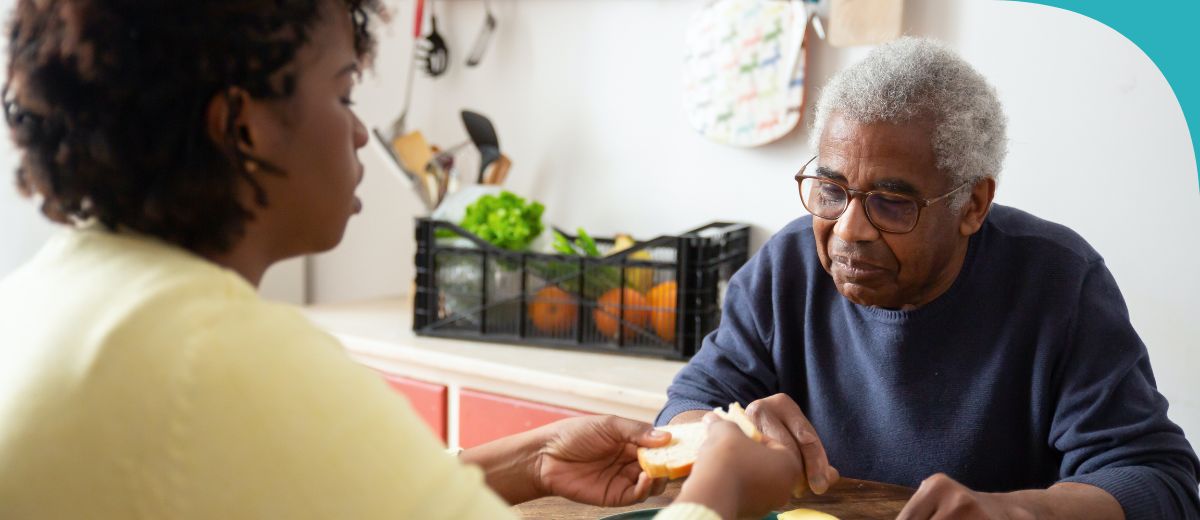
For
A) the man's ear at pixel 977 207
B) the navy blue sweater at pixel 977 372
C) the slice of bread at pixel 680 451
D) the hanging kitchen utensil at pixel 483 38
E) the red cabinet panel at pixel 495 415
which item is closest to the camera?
the slice of bread at pixel 680 451

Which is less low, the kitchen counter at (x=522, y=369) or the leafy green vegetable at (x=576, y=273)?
the leafy green vegetable at (x=576, y=273)

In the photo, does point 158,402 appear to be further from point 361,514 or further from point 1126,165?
point 1126,165

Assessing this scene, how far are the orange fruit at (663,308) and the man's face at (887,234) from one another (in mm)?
681

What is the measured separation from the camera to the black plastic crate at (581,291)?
87.5 inches

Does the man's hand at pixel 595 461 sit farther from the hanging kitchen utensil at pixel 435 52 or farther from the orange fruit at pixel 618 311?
the hanging kitchen utensil at pixel 435 52

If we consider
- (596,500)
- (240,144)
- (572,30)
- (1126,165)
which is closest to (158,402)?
(240,144)

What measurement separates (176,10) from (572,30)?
6.69ft

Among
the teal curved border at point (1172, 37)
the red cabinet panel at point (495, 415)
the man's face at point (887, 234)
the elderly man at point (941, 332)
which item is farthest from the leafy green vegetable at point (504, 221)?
the teal curved border at point (1172, 37)

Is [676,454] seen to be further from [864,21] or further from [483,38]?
[483,38]

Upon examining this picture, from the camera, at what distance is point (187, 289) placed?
712mm

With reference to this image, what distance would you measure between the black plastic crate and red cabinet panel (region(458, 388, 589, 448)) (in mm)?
170

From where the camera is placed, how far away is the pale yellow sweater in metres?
0.68

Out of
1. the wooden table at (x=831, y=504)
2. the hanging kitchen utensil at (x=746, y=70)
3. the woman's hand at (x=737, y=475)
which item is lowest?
the wooden table at (x=831, y=504)

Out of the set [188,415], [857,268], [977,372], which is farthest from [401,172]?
[188,415]
